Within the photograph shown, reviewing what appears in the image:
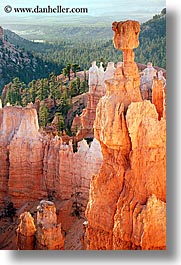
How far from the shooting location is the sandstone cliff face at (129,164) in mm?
5809

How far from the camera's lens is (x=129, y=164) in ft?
19.7

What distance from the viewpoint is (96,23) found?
20.1 ft

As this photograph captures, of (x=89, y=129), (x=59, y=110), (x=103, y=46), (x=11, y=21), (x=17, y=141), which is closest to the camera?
(x=11, y=21)

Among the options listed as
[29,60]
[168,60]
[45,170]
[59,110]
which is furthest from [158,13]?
[45,170]

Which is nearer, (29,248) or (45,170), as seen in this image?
(29,248)

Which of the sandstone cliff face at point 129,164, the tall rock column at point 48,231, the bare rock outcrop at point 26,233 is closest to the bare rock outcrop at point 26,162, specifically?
the bare rock outcrop at point 26,233

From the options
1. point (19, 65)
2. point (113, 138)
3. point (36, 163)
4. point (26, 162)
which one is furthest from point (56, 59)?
point (26, 162)

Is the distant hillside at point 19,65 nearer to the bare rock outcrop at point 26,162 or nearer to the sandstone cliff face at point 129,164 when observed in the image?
the sandstone cliff face at point 129,164

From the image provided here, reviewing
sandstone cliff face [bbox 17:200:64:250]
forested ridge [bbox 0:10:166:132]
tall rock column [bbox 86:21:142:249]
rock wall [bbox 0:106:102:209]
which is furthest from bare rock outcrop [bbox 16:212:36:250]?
forested ridge [bbox 0:10:166:132]

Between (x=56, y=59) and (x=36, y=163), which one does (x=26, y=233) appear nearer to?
(x=56, y=59)

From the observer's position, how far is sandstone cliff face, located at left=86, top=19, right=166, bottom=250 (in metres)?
5.81

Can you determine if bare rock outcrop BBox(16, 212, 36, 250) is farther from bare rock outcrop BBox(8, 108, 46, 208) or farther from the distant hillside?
the distant hillside

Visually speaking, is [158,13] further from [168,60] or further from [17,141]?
[17,141]

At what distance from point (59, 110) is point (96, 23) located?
1736 millimetres
